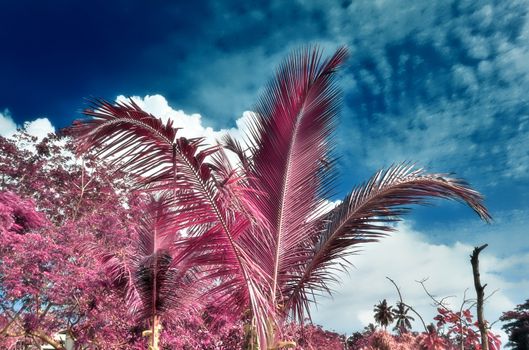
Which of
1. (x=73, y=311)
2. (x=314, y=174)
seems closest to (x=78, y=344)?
(x=73, y=311)

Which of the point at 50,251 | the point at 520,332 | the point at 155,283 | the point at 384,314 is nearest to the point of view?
the point at 155,283

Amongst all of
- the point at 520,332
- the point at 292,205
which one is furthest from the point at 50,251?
the point at 520,332

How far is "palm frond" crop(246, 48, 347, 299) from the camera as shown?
4945 millimetres

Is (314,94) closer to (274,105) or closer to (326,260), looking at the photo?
(274,105)

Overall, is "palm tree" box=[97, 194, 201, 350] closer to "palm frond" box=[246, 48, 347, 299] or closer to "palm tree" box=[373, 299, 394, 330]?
"palm frond" box=[246, 48, 347, 299]

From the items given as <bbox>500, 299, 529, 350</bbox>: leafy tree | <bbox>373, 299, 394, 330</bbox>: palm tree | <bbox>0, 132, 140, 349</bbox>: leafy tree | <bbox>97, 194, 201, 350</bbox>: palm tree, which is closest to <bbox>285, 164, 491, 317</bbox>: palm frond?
<bbox>97, 194, 201, 350</bbox>: palm tree

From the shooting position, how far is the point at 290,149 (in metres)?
4.95

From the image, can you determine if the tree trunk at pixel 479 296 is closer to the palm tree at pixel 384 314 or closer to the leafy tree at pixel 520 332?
the leafy tree at pixel 520 332

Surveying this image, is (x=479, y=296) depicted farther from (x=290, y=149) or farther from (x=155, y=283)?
(x=155, y=283)

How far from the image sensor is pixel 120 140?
3670mm

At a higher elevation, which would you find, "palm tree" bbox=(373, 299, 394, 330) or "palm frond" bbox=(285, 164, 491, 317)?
"palm tree" bbox=(373, 299, 394, 330)

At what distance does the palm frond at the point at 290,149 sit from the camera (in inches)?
195

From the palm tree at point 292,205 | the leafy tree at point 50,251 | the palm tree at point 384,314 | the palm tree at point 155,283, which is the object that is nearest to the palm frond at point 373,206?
the palm tree at point 292,205

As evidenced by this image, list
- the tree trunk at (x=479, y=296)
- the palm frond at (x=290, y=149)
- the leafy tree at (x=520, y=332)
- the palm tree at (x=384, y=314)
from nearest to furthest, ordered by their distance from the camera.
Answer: the tree trunk at (x=479, y=296)
the palm frond at (x=290, y=149)
the leafy tree at (x=520, y=332)
the palm tree at (x=384, y=314)
